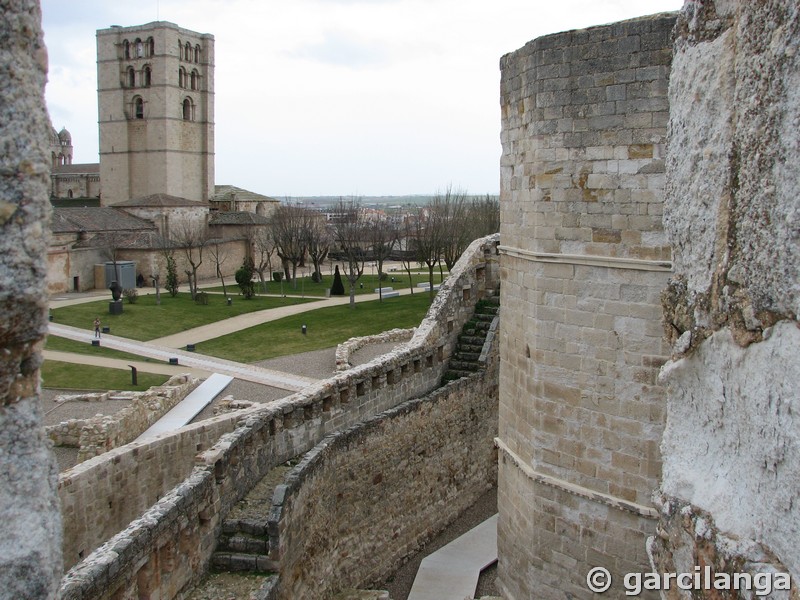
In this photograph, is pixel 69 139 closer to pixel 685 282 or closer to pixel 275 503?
pixel 275 503

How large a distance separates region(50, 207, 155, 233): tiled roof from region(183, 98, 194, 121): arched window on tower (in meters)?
10.5

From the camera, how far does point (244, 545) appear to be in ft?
29.5

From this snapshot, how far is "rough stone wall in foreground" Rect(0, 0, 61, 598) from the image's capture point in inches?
93.7

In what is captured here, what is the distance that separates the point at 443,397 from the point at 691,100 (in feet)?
34.0

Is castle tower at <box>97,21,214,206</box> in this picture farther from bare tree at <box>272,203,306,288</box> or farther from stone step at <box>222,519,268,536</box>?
stone step at <box>222,519,268,536</box>

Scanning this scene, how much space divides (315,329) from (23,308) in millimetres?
26176

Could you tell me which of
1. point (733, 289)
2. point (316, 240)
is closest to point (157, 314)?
point (316, 240)

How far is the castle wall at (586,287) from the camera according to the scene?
7516mm

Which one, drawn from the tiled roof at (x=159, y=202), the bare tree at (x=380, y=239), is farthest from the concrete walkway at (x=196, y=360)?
the tiled roof at (x=159, y=202)

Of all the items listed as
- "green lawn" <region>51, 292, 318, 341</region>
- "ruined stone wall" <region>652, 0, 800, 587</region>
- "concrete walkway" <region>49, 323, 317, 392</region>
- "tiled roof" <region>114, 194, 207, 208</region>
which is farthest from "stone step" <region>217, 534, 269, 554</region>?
"tiled roof" <region>114, 194, 207, 208</region>

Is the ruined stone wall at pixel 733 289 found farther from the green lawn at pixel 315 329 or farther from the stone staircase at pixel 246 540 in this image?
the green lawn at pixel 315 329

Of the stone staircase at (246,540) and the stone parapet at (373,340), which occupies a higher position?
the stone parapet at (373,340)

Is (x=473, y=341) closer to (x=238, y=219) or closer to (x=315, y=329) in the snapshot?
(x=315, y=329)

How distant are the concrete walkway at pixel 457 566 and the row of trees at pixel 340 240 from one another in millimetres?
21471
